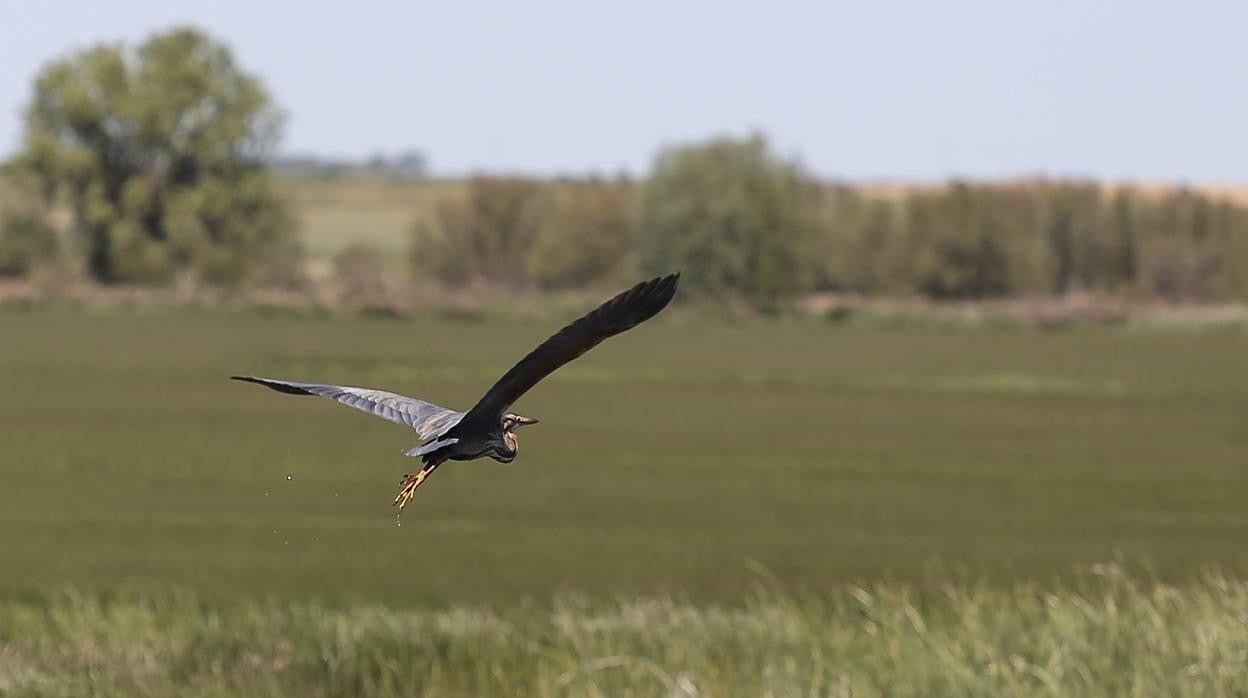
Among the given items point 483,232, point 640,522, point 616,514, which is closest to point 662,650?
point 640,522

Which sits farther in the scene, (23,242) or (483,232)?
(483,232)

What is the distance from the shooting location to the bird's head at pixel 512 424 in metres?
4.51

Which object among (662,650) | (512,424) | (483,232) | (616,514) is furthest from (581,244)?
(512,424)

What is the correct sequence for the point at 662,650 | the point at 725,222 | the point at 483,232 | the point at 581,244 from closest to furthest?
the point at 662,650, the point at 725,222, the point at 581,244, the point at 483,232

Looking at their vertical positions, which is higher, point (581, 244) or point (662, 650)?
point (662, 650)

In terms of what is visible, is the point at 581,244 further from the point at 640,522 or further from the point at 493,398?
the point at 493,398

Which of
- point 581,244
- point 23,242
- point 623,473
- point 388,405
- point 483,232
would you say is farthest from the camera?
point 483,232

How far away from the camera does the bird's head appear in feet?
14.8

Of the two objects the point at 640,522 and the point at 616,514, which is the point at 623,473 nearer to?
the point at 616,514

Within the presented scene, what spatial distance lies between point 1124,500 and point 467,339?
4572 centimetres

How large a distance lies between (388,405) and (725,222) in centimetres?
11533

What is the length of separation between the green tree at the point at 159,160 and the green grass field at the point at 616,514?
3517cm

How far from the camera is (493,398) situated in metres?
4.45

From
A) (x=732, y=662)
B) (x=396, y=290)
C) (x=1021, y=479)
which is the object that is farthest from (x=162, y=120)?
(x=732, y=662)
